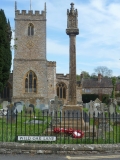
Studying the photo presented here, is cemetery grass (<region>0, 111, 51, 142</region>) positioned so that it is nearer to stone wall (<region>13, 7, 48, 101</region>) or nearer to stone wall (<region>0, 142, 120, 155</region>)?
stone wall (<region>0, 142, 120, 155</region>)

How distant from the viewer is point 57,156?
869 centimetres

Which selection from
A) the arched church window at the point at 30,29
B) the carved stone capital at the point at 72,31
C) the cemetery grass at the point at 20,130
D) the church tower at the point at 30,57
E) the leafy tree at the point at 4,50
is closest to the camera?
the cemetery grass at the point at 20,130

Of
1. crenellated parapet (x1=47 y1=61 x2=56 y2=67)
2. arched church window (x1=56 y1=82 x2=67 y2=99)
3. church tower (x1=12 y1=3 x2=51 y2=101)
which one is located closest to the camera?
church tower (x1=12 y1=3 x2=51 y2=101)

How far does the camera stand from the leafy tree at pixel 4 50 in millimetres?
34250

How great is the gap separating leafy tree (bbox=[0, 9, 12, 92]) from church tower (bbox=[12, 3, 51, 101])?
3.02 m

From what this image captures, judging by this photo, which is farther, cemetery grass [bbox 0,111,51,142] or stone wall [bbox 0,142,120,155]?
cemetery grass [bbox 0,111,51,142]

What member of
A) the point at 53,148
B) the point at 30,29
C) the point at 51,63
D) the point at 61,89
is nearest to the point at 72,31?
the point at 53,148

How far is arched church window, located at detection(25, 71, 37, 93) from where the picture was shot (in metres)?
39.2

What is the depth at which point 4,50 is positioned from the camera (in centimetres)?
3491

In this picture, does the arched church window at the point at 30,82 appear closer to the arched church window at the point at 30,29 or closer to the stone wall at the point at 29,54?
the stone wall at the point at 29,54

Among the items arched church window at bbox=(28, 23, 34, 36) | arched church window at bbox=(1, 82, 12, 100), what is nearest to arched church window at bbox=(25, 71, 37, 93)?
arched church window at bbox=(1, 82, 12, 100)

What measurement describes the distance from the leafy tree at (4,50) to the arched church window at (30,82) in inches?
153

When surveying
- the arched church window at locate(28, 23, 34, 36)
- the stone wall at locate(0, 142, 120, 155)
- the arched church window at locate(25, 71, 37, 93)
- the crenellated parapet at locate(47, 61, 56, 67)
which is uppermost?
the arched church window at locate(28, 23, 34, 36)

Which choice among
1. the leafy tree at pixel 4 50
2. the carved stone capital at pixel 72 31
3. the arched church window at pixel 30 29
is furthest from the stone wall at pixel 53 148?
the arched church window at pixel 30 29
